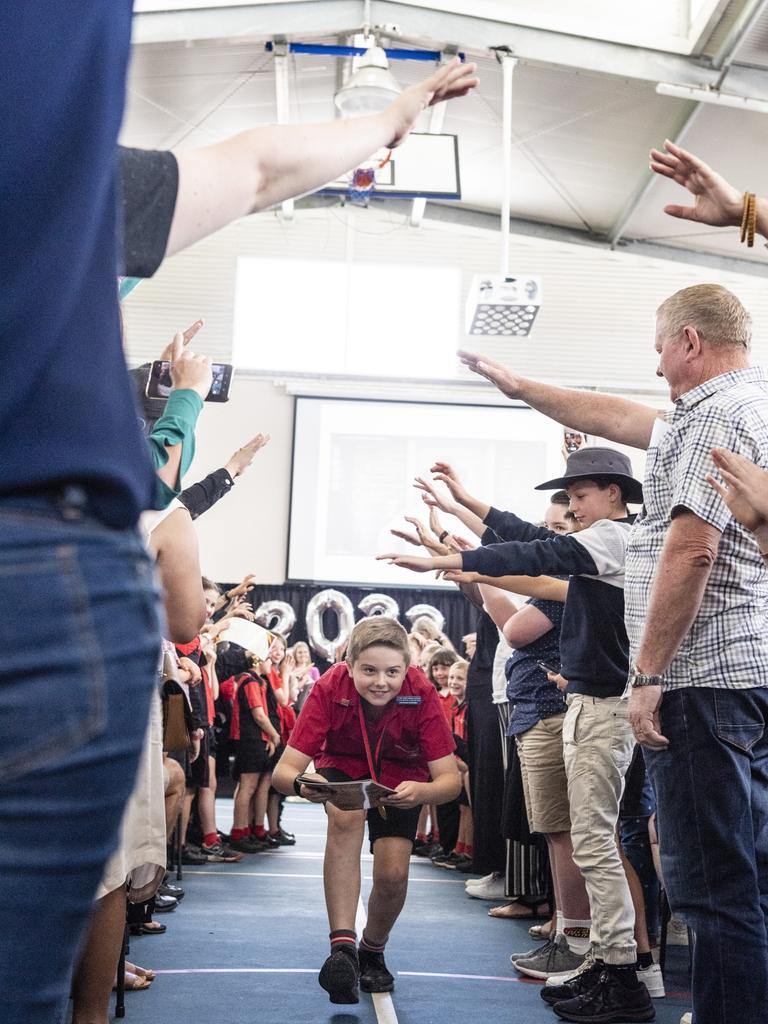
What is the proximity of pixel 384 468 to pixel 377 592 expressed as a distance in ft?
4.95

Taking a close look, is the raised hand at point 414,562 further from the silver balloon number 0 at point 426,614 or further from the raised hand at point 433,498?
the silver balloon number 0 at point 426,614

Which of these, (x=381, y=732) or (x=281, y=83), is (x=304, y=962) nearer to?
(x=381, y=732)

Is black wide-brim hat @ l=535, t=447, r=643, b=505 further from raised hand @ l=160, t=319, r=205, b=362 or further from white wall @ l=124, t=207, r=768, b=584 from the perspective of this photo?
white wall @ l=124, t=207, r=768, b=584

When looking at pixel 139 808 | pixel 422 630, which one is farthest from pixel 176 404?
pixel 422 630

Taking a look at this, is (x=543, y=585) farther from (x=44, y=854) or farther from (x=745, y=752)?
(x=44, y=854)

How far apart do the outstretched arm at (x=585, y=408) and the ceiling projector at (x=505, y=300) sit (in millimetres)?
6002

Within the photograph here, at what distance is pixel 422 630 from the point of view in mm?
9266

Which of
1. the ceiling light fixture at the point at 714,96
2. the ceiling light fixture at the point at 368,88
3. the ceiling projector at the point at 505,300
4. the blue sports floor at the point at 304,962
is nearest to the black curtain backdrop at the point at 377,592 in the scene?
the ceiling projector at the point at 505,300

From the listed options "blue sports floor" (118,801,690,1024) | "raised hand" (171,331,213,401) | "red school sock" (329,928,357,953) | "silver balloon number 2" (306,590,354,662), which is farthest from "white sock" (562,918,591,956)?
"silver balloon number 2" (306,590,354,662)

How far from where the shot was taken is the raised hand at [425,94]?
52.3 inches

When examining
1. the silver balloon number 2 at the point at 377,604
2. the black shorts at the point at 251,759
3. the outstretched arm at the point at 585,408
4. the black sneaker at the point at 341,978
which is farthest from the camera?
the silver balloon number 2 at the point at 377,604

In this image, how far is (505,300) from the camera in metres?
9.09

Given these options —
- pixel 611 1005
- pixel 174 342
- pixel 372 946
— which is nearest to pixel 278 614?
pixel 372 946

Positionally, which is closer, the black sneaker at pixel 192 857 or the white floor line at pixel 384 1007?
the white floor line at pixel 384 1007
